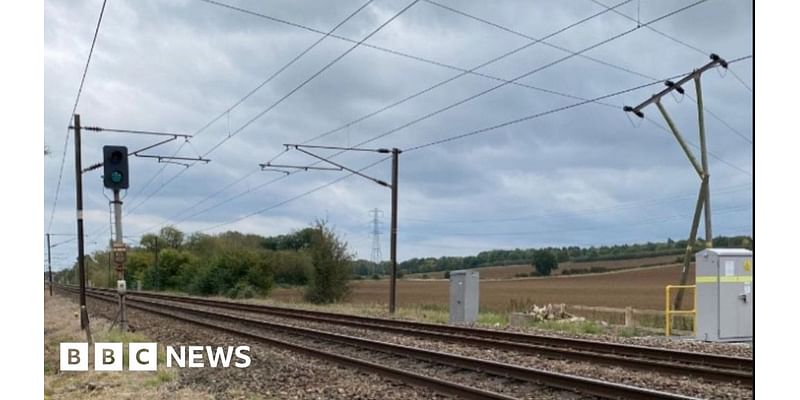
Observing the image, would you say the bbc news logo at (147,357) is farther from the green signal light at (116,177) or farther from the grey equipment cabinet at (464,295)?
the grey equipment cabinet at (464,295)

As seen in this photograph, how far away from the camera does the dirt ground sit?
90.6 feet

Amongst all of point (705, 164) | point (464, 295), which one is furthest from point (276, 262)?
point (705, 164)

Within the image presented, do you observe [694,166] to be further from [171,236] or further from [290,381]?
[171,236]

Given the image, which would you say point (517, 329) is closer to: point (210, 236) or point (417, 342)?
point (417, 342)

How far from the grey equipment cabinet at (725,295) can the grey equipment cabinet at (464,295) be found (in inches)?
318

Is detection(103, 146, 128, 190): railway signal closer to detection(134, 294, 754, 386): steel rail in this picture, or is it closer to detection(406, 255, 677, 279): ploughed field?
detection(134, 294, 754, 386): steel rail

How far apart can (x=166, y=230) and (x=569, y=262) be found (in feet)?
168

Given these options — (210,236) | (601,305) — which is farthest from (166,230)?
(601,305)

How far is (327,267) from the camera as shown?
3900 cm

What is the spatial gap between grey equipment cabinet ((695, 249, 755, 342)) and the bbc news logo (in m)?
9.54

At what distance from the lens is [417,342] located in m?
16.4

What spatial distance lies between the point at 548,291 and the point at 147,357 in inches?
1025

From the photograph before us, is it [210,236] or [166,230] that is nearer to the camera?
[210,236]

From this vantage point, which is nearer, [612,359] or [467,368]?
[467,368]
